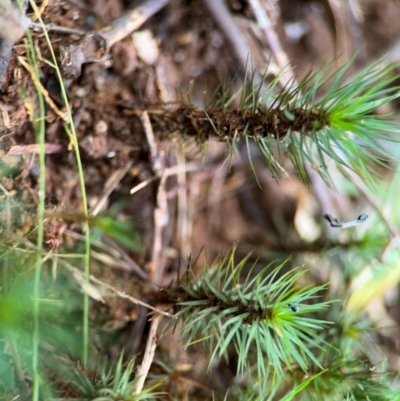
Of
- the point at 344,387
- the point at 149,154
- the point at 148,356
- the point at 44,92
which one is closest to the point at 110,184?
the point at 149,154

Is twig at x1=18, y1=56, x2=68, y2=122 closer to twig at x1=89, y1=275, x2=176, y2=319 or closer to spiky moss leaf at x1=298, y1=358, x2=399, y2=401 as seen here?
twig at x1=89, y1=275, x2=176, y2=319

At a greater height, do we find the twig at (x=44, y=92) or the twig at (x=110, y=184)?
the twig at (x=44, y=92)

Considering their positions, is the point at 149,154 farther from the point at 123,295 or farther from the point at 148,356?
the point at 148,356

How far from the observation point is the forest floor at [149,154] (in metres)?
0.88

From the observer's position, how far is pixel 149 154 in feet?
3.34

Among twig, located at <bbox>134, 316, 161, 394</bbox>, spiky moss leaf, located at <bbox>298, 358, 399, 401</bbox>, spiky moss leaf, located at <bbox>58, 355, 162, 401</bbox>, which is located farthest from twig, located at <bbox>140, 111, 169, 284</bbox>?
spiky moss leaf, located at <bbox>298, 358, 399, 401</bbox>

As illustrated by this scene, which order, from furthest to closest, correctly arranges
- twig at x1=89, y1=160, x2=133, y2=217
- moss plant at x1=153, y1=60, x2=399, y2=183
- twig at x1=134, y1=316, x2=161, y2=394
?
twig at x1=89, y1=160, x2=133, y2=217 < twig at x1=134, y1=316, x2=161, y2=394 < moss plant at x1=153, y1=60, x2=399, y2=183

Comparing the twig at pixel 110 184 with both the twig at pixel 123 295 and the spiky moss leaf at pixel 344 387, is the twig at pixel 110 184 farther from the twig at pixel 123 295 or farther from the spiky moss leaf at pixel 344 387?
the spiky moss leaf at pixel 344 387

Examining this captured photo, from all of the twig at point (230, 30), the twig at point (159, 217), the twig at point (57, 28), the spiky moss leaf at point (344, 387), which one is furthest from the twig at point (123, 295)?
the twig at point (230, 30)

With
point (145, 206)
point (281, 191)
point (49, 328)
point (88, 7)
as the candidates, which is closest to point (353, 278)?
point (281, 191)

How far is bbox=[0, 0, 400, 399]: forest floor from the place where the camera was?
2.88 ft

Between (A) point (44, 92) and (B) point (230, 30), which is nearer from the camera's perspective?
(A) point (44, 92)

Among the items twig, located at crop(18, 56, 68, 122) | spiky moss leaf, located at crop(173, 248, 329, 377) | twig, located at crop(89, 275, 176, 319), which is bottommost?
spiky moss leaf, located at crop(173, 248, 329, 377)

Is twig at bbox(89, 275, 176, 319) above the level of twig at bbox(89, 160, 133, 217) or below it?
below
